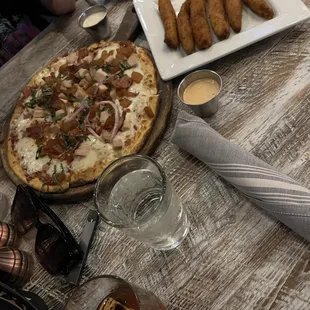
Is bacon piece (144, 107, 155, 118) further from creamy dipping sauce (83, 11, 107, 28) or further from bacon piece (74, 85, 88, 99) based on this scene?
creamy dipping sauce (83, 11, 107, 28)

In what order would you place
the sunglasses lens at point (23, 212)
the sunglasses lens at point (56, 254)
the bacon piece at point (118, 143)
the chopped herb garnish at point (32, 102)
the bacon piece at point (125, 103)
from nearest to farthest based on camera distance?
the sunglasses lens at point (56, 254) < the sunglasses lens at point (23, 212) < the bacon piece at point (118, 143) < the bacon piece at point (125, 103) < the chopped herb garnish at point (32, 102)

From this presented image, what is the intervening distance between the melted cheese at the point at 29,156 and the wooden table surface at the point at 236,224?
0.15 m

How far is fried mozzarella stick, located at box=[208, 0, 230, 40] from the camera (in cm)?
195

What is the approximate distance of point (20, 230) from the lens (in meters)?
1.79

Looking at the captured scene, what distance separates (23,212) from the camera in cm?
176

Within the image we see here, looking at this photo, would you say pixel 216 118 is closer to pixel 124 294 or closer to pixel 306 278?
pixel 306 278

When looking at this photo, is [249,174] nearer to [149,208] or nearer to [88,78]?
[149,208]

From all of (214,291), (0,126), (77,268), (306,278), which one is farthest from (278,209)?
(0,126)

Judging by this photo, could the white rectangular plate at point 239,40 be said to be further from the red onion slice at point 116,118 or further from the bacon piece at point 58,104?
the bacon piece at point 58,104

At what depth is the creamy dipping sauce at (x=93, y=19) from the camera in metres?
2.40

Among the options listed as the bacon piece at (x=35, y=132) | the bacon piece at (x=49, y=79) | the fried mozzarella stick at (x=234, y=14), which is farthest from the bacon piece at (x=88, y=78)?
the fried mozzarella stick at (x=234, y=14)

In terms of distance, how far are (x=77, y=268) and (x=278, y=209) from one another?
0.75 meters

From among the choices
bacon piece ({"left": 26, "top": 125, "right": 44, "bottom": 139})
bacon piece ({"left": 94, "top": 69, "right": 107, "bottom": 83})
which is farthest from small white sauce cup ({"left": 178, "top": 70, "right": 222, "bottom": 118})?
bacon piece ({"left": 26, "top": 125, "right": 44, "bottom": 139})

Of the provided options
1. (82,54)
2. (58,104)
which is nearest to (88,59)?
(82,54)
